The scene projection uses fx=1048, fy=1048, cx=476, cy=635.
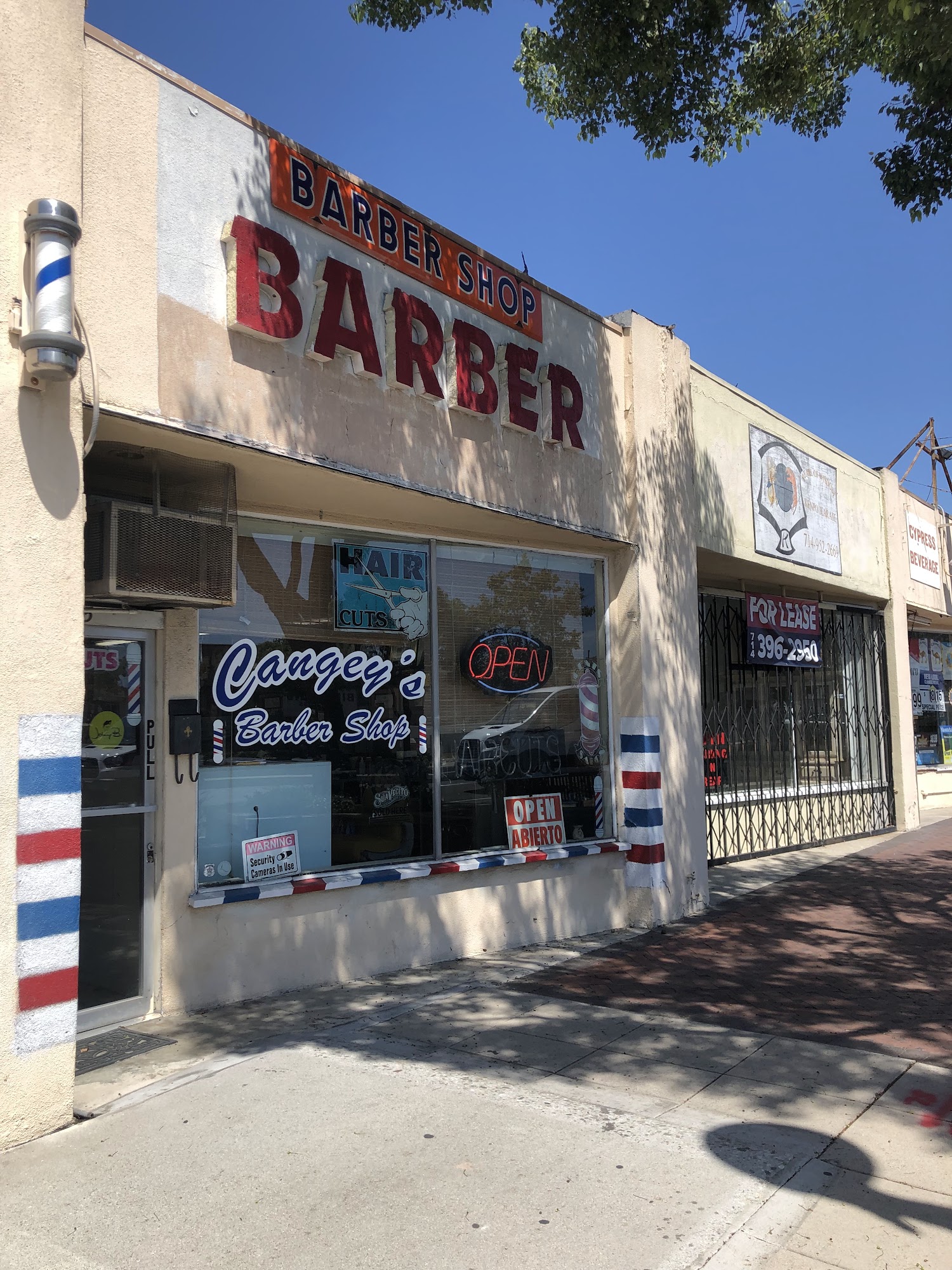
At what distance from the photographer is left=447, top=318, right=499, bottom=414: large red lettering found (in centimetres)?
809

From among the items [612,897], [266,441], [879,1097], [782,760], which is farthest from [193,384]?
[782,760]

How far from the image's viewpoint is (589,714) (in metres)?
10.1

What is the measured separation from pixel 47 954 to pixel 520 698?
17.0 ft

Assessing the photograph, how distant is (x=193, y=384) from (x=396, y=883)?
4.00 metres

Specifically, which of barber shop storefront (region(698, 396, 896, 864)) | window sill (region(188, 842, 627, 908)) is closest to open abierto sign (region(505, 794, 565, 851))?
window sill (region(188, 842, 627, 908))

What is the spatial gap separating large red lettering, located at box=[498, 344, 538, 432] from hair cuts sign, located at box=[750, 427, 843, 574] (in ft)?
15.7

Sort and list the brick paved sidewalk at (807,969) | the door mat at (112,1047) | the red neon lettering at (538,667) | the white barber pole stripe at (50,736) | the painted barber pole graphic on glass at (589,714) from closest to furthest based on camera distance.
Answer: the white barber pole stripe at (50,736) → the door mat at (112,1047) → the brick paved sidewalk at (807,969) → the red neon lettering at (538,667) → the painted barber pole graphic on glass at (589,714)

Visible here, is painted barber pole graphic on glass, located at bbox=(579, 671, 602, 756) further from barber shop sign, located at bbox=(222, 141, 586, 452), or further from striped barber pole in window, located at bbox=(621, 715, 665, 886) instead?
barber shop sign, located at bbox=(222, 141, 586, 452)

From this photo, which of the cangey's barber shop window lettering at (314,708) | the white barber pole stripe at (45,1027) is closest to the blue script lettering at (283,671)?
the cangey's barber shop window lettering at (314,708)

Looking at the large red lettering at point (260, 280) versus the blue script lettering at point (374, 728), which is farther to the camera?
the blue script lettering at point (374, 728)

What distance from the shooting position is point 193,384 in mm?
6121

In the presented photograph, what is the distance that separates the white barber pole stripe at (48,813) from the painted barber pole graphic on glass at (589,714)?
5647mm

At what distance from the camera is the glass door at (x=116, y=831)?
6.38 m

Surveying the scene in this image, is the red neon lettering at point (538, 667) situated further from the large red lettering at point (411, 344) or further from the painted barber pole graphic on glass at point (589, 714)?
the large red lettering at point (411, 344)
